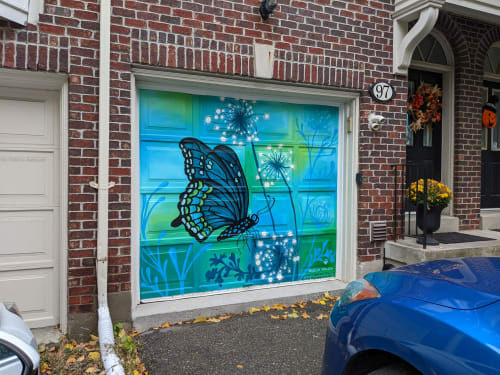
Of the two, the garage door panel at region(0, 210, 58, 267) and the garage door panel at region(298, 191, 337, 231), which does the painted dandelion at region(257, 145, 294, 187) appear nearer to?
the garage door panel at region(298, 191, 337, 231)

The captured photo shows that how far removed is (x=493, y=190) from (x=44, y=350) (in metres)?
6.51

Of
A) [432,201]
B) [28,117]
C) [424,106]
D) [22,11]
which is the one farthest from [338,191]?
[22,11]

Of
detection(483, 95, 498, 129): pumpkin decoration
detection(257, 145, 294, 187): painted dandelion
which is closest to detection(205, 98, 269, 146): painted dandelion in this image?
detection(257, 145, 294, 187): painted dandelion

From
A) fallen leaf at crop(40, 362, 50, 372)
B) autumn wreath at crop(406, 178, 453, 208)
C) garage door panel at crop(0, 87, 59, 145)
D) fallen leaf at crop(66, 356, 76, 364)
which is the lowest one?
fallen leaf at crop(66, 356, 76, 364)

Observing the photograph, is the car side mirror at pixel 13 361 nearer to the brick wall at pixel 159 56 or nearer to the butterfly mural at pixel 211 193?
the brick wall at pixel 159 56

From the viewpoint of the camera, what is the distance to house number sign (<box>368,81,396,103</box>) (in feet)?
14.7

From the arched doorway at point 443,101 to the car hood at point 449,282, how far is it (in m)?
3.65

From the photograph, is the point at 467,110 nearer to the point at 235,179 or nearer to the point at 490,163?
the point at 490,163

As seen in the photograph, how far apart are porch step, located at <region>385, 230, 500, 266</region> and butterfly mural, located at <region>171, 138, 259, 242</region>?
1.79 m

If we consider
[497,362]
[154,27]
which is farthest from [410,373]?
[154,27]

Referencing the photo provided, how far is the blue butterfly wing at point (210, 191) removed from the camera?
158 inches

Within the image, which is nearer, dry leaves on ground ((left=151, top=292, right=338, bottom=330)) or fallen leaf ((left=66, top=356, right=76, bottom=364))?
fallen leaf ((left=66, top=356, right=76, bottom=364))

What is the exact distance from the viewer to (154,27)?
3.54 metres

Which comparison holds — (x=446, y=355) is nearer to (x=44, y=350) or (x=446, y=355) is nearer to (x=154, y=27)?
(x=44, y=350)
